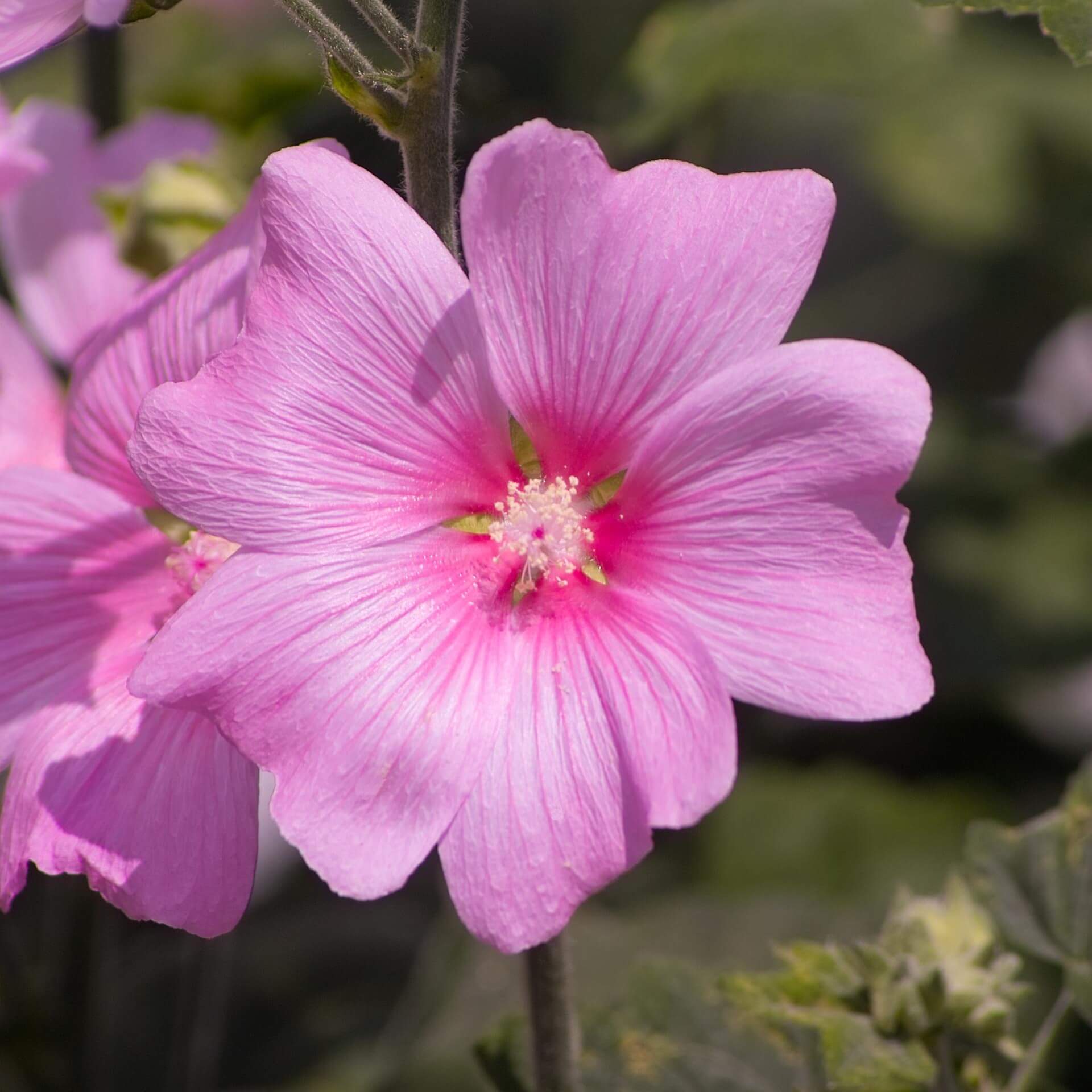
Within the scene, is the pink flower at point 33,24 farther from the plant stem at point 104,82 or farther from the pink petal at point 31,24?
the plant stem at point 104,82

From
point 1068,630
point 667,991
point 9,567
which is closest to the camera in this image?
point 9,567

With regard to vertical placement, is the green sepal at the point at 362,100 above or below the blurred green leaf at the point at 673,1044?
above

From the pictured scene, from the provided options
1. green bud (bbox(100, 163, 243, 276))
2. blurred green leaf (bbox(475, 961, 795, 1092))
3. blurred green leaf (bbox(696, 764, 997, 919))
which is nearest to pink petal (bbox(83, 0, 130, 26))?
green bud (bbox(100, 163, 243, 276))

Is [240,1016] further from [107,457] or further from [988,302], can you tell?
[988,302]

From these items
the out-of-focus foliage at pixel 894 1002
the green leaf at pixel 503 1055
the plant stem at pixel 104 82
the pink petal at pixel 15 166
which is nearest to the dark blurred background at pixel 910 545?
the plant stem at pixel 104 82

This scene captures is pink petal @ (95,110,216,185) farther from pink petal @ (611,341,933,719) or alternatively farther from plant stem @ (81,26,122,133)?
pink petal @ (611,341,933,719)

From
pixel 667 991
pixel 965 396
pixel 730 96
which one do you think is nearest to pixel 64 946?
pixel 667 991
